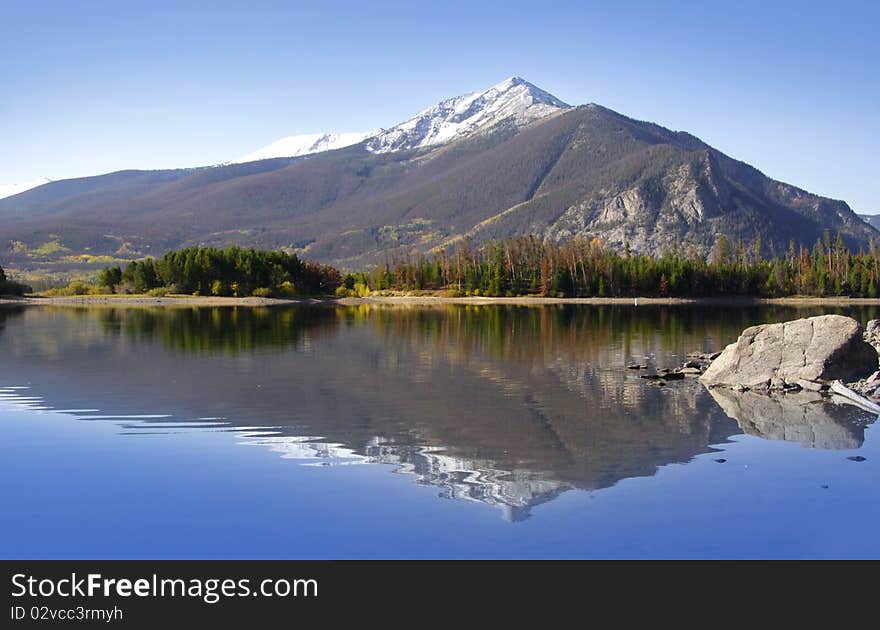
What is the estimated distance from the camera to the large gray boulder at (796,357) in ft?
101

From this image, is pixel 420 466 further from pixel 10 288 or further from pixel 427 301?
pixel 10 288

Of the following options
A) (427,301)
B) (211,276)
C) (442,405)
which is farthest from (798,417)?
(211,276)

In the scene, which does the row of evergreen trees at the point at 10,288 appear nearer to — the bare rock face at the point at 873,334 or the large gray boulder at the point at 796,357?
the large gray boulder at the point at 796,357

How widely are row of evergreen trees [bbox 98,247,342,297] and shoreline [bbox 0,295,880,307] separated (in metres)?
4.43

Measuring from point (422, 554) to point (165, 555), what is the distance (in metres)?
3.96

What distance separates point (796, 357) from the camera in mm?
31938

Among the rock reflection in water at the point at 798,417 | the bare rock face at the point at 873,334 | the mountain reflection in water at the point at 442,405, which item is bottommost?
the rock reflection in water at the point at 798,417

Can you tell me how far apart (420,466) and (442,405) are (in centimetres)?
887

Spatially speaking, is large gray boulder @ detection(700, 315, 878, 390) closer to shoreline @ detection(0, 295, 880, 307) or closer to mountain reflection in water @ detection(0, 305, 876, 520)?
mountain reflection in water @ detection(0, 305, 876, 520)

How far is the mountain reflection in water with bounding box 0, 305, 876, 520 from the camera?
19.3 m

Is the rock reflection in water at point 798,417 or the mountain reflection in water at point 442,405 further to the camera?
the rock reflection in water at point 798,417

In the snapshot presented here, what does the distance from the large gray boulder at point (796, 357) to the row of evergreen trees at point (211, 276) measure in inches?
4958

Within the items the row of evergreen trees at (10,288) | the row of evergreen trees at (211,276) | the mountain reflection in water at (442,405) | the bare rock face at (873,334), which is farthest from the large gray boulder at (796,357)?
the row of evergreen trees at (10,288)
